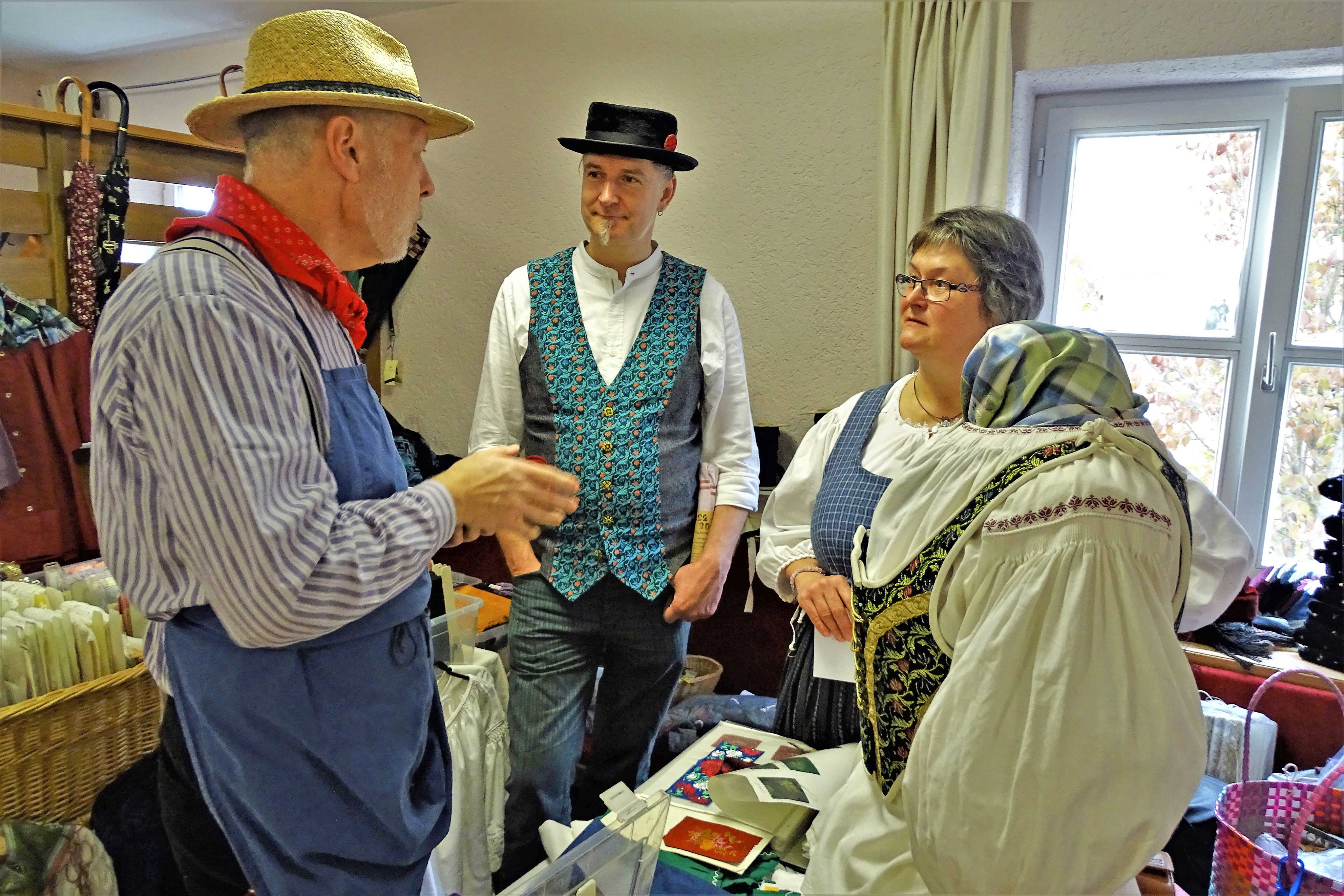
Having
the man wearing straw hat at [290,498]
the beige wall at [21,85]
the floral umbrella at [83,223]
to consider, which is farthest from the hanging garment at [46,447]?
the beige wall at [21,85]

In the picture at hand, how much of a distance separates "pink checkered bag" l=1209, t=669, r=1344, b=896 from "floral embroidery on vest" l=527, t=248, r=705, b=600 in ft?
3.62

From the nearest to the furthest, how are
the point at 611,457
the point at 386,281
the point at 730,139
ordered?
the point at 611,457 → the point at 730,139 → the point at 386,281

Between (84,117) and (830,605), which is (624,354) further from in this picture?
(84,117)

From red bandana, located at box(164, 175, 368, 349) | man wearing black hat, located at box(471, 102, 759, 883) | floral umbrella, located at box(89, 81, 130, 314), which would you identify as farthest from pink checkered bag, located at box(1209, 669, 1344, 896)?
floral umbrella, located at box(89, 81, 130, 314)

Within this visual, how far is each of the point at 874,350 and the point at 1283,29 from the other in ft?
4.31

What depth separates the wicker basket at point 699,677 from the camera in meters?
2.68

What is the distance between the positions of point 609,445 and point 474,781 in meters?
0.85

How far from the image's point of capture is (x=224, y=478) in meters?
0.88

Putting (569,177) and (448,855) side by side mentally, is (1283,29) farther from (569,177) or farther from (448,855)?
(448,855)

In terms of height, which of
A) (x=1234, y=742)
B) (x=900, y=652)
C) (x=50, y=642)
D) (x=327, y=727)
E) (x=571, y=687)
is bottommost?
(x=1234, y=742)

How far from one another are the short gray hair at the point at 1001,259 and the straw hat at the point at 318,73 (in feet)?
3.16

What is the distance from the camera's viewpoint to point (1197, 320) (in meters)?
2.58

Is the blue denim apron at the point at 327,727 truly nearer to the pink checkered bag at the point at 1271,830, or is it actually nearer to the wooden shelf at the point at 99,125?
the pink checkered bag at the point at 1271,830

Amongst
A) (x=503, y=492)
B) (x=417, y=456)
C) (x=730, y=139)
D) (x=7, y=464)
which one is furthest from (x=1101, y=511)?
(x=417, y=456)
